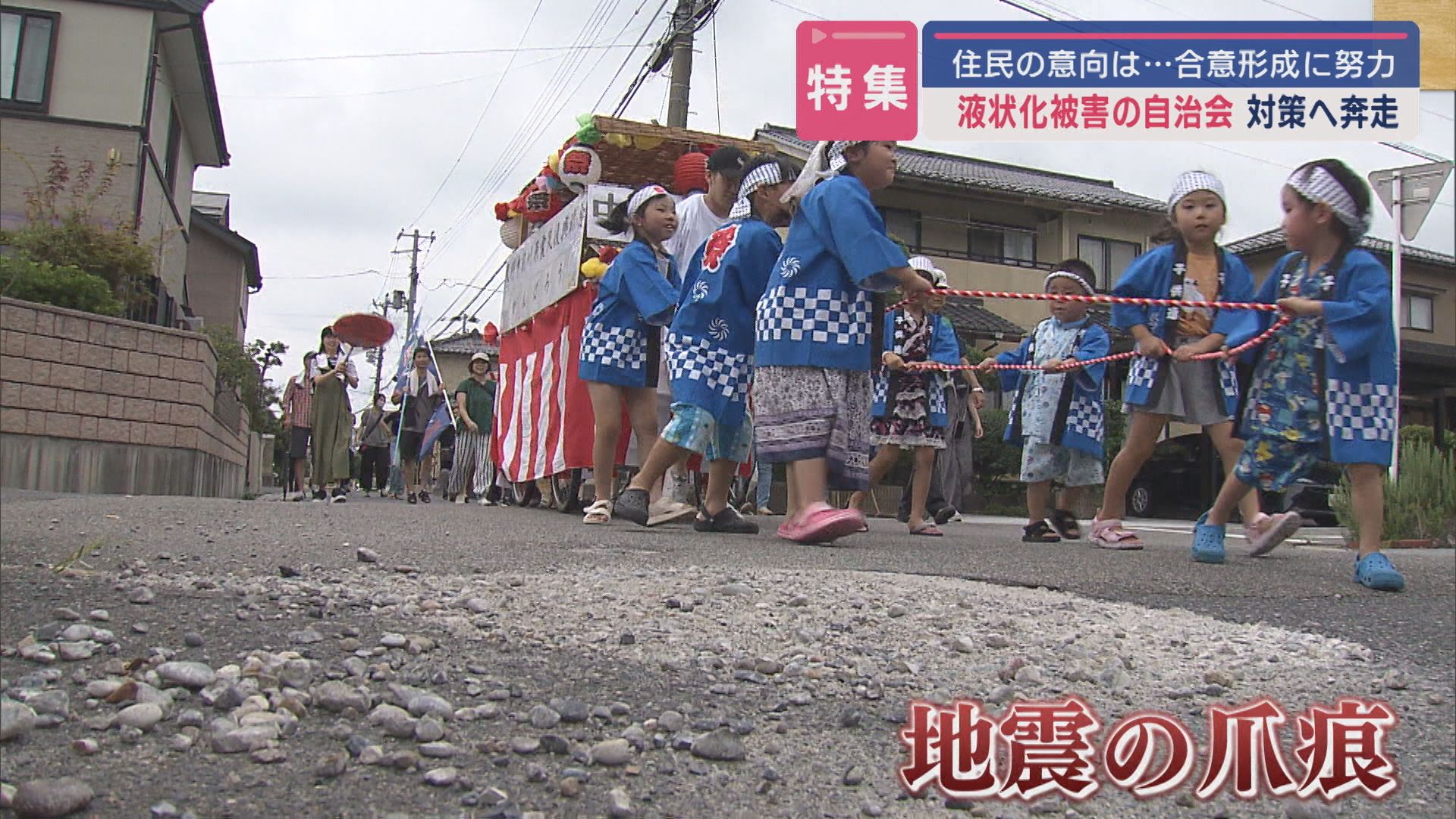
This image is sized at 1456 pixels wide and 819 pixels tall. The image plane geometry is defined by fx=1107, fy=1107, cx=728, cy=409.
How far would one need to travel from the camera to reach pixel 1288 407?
324 cm

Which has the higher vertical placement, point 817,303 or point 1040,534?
point 817,303

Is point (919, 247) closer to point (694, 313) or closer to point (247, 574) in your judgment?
point (694, 313)

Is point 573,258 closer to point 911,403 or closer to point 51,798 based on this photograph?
point 911,403

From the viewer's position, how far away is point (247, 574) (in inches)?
87.0

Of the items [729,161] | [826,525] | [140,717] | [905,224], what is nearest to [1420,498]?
[826,525]

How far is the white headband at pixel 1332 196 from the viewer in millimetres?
2637

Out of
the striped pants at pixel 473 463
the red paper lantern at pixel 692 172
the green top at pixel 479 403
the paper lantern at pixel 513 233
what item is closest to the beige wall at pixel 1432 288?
the red paper lantern at pixel 692 172

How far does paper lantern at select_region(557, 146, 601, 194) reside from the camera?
5.77 m

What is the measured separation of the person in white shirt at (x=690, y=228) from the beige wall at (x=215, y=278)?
252cm

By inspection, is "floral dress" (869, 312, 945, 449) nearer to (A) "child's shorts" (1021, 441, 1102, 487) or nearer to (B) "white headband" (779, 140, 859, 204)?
(A) "child's shorts" (1021, 441, 1102, 487)

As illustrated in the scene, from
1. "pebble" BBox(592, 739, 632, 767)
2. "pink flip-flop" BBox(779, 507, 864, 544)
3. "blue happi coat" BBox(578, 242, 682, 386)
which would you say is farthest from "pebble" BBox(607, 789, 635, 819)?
"blue happi coat" BBox(578, 242, 682, 386)

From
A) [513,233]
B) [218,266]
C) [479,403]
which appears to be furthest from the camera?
[479,403]

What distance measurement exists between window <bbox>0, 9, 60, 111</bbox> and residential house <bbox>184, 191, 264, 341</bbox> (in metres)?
0.29

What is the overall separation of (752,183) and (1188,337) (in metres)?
1.54
